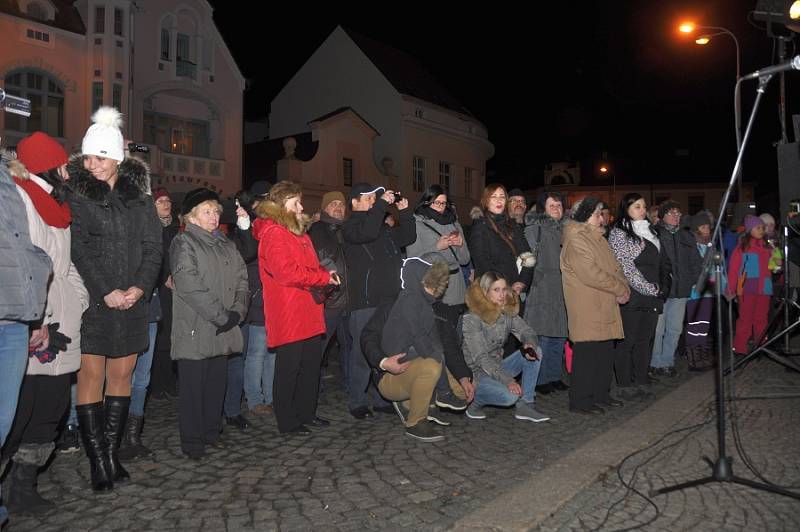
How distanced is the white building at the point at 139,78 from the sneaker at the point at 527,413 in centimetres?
1907

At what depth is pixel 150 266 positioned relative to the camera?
4.45 m

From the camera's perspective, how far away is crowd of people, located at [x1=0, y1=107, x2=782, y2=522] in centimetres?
394

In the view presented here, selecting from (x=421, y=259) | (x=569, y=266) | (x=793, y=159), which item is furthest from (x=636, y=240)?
(x=421, y=259)

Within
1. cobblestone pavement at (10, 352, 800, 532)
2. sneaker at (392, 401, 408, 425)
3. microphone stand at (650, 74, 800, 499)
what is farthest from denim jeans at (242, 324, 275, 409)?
microphone stand at (650, 74, 800, 499)

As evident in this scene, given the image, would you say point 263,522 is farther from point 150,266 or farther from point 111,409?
point 150,266

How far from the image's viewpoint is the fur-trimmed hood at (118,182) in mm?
4198

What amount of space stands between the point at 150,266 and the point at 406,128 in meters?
29.1

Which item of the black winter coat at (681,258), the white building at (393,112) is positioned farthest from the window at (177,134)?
the black winter coat at (681,258)

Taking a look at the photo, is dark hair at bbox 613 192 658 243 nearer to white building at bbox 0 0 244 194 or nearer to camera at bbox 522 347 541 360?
camera at bbox 522 347 541 360

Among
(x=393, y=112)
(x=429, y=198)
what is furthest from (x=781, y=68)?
(x=393, y=112)

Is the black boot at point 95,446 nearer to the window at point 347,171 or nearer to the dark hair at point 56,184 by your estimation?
the dark hair at point 56,184

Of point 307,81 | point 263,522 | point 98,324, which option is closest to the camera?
point 263,522

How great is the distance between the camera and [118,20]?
22797 mm

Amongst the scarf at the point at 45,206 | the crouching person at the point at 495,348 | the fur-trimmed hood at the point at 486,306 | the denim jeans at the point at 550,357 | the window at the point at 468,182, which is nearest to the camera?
the scarf at the point at 45,206
